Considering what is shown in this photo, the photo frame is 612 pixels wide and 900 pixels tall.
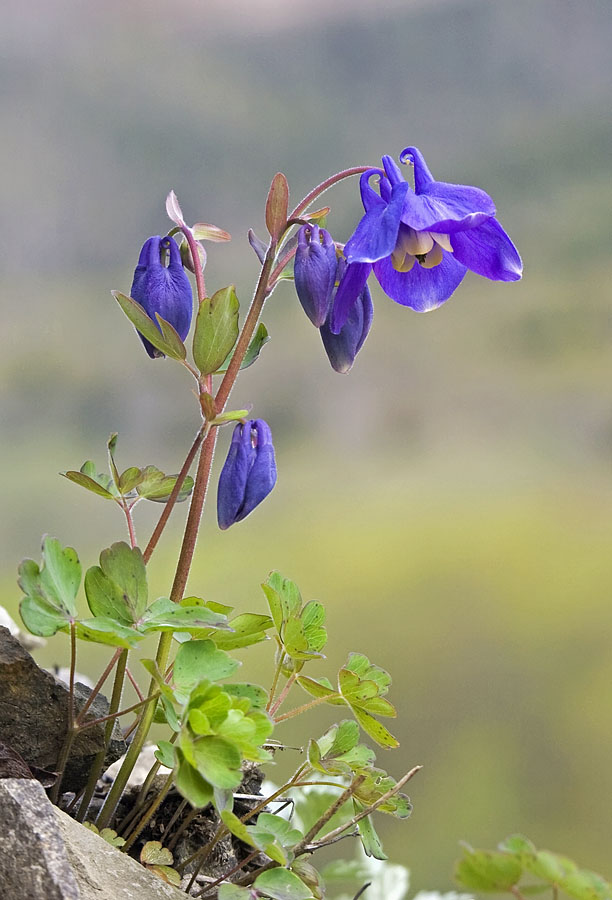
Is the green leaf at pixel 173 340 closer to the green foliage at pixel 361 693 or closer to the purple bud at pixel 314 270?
the purple bud at pixel 314 270

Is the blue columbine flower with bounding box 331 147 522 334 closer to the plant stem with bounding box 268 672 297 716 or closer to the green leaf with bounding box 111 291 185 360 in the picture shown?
the green leaf with bounding box 111 291 185 360

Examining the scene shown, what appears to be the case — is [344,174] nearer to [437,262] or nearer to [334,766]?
[437,262]

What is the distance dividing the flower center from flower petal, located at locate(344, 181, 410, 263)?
0.08 feet

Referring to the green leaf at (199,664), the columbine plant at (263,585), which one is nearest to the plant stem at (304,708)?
the columbine plant at (263,585)

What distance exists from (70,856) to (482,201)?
516 mm

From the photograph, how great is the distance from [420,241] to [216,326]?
0.60 ft

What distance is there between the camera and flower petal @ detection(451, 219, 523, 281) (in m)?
0.70

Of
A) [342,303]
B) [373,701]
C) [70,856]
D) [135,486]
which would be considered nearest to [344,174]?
[342,303]

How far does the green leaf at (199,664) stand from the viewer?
0.53 meters

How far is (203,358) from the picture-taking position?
24.3 inches

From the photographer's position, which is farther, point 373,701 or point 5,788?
point 373,701

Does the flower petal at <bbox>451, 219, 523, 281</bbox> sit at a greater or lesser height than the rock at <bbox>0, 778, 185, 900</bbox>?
greater

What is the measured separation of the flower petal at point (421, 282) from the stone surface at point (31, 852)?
48 centimetres

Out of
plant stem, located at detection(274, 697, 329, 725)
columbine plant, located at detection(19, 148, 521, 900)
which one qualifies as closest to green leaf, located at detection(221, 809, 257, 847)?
columbine plant, located at detection(19, 148, 521, 900)
